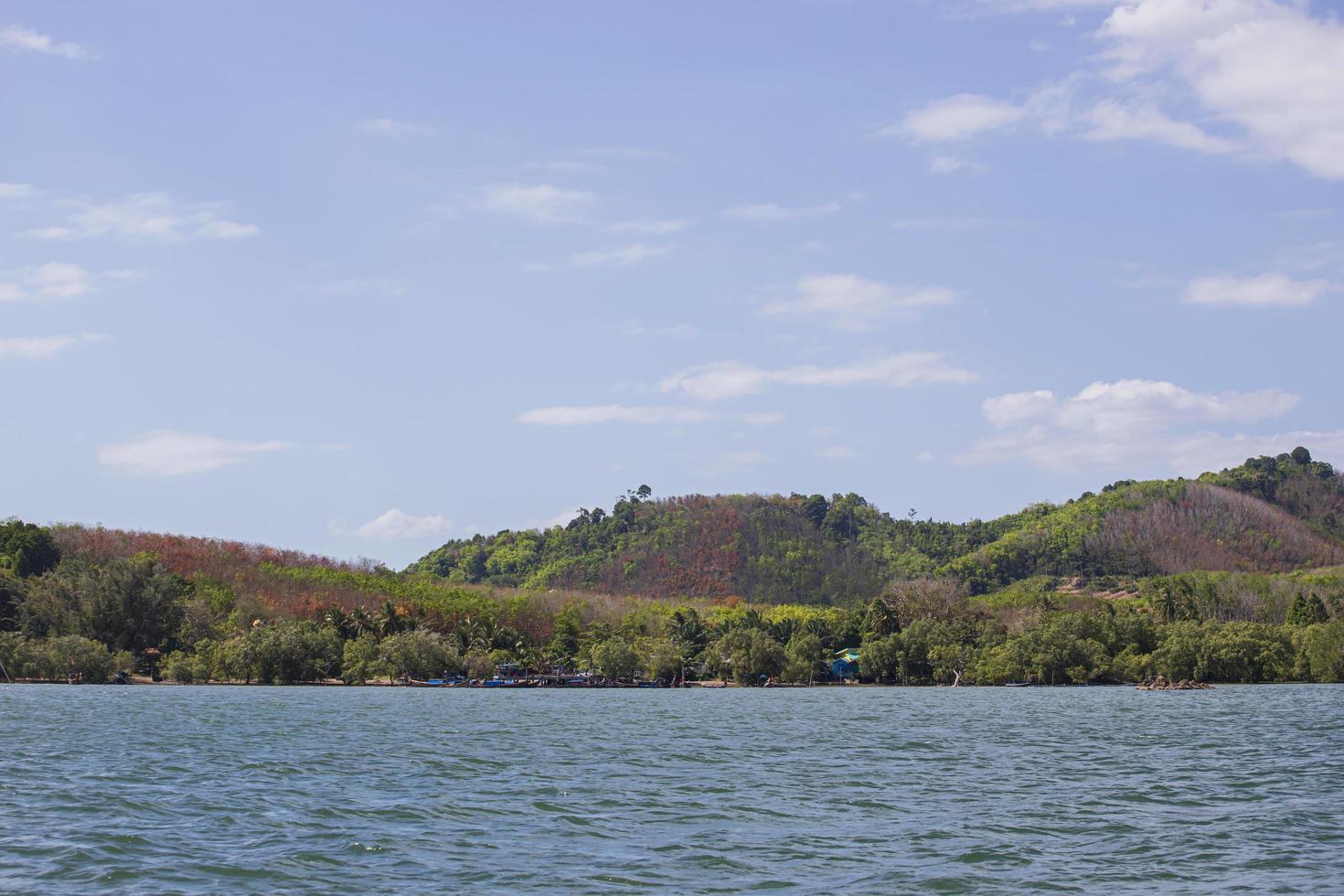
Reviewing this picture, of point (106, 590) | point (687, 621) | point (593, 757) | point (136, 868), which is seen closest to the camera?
point (136, 868)

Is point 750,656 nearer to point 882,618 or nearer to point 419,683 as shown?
point 882,618

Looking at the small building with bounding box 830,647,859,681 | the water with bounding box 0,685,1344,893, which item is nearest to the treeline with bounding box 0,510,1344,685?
the small building with bounding box 830,647,859,681

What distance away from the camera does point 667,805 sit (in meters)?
38.6

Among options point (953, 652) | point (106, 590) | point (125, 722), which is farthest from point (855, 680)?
point (125, 722)

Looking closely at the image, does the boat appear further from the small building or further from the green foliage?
the small building

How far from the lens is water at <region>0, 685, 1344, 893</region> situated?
2741cm

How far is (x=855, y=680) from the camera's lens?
158375 millimetres

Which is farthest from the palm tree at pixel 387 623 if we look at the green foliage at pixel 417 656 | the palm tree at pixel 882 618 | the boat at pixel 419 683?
the palm tree at pixel 882 618

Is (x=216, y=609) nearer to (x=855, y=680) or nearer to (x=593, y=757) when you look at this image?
(x=855, y=680)

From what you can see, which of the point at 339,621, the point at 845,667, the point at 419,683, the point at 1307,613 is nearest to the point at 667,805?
the point at 419,683

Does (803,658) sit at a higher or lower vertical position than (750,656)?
lower

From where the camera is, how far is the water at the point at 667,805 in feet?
89.9

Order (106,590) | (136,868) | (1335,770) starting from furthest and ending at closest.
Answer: (106,590) < (1335,770) < (136,868)

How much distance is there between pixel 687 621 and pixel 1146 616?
58234 millimetres
